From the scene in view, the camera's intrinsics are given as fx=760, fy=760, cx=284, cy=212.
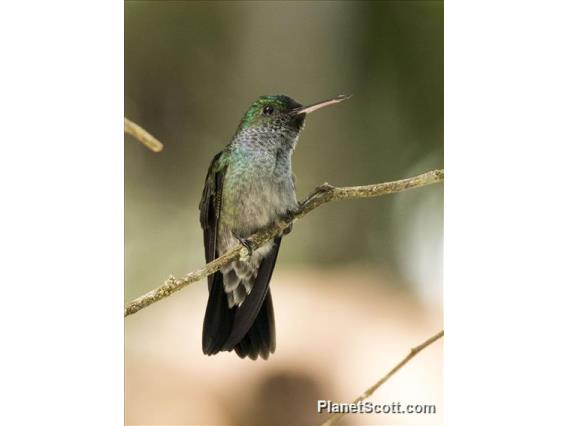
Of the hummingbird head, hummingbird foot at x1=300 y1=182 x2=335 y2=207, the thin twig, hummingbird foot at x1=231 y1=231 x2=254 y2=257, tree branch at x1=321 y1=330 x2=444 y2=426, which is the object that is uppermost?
the hummingbird head

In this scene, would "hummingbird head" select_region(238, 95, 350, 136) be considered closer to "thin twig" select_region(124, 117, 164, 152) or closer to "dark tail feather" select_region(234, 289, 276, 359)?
"thin twig" select_region(124, 117, 164, 152)

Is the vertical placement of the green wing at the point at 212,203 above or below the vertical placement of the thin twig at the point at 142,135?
below

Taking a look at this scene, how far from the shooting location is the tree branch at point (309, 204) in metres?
2.68

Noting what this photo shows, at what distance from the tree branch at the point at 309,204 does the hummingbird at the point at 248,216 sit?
0.20 ft

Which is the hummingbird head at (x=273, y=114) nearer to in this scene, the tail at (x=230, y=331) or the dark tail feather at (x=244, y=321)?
the dark tail feather at (x=244, y=321)

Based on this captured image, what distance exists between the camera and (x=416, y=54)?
2.80 metres

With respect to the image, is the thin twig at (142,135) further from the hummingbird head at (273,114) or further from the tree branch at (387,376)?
the tree branch at (387,376)

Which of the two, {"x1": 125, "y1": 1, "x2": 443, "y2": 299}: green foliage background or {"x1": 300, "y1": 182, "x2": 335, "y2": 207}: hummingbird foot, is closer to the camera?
{"x1": 300, "y1": 182, "x2": 335, "y2": 207}: hummingbird foot

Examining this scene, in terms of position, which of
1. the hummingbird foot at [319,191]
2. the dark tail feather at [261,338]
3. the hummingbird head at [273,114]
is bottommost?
the dark tail feather at [261,338]

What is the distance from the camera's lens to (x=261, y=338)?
2826mm

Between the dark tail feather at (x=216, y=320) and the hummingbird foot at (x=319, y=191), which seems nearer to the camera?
the hummingbird foot at (x=319, y=191)

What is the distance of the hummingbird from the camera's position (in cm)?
283

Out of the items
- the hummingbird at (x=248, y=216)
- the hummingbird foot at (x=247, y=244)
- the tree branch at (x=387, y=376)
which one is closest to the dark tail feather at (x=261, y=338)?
the hummingbird at (x=248, y=216)

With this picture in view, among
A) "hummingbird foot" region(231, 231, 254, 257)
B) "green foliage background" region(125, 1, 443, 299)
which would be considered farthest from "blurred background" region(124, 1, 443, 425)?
"hummingbird foot" region(231, 231, 254, 257)
